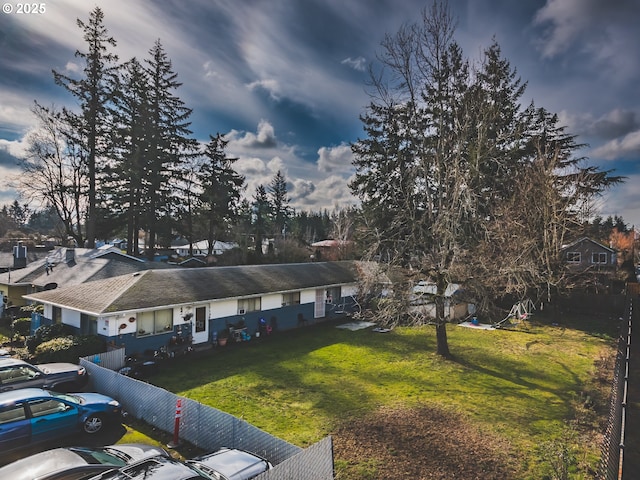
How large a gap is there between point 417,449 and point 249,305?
1338 cm

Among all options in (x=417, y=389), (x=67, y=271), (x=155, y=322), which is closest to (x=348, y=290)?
(x=417, y=389)

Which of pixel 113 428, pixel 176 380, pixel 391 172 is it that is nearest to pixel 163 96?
pixel 391 172

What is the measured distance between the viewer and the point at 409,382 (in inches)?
559

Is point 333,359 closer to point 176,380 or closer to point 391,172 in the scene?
point 176,380

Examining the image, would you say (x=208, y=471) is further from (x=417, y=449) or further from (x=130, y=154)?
(x=130, y=154)

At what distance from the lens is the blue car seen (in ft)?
27.3

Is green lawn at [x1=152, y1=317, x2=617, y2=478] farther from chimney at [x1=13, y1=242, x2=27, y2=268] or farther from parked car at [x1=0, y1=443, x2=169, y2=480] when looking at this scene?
chimney at [x1=13, y1=242, x2=27, y2=268]

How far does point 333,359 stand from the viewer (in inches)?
675

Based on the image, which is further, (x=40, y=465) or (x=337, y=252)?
(x=337, y=252)

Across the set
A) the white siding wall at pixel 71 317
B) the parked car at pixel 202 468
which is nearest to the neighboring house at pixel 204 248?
the white siding wall at pixel 71 317

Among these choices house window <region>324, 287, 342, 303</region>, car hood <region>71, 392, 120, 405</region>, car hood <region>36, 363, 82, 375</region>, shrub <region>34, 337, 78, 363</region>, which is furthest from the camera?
house window <region>324, 287, 342, 303</region>

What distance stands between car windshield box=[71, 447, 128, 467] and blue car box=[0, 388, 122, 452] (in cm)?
272

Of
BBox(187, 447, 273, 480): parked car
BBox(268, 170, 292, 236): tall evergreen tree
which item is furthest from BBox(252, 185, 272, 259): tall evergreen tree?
BBox(187, 447, 273, 480): parked car

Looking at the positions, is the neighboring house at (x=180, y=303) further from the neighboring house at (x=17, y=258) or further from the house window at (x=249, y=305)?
the neighboring house at (x=17, y=258)
